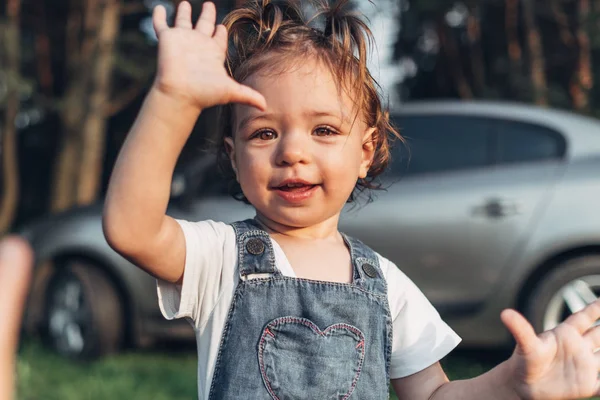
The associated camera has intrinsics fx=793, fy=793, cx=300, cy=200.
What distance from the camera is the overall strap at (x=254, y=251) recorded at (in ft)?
4.72

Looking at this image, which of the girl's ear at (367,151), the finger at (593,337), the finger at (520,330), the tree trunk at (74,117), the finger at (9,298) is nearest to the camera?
the finger at (9,298)

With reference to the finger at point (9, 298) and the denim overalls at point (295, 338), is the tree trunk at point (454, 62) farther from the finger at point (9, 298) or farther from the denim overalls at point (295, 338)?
the finger at point (9, 298)

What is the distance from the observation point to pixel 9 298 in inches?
19.2

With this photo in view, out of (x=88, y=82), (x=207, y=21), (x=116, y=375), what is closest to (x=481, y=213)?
(x=116, y=375)

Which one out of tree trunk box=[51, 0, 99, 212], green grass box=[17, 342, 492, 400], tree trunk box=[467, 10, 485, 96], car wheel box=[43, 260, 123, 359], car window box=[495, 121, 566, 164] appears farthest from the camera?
tree trunk box=[467, 10, 485, 96]

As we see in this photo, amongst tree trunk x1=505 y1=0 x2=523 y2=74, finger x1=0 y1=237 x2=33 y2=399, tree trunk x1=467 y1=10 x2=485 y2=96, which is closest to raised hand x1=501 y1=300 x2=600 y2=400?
finger x1=0 y1=237 x2=33 y2=399

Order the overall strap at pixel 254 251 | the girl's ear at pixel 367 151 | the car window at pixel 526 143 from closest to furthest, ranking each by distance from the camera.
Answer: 1. the overall strap at pixel 254 251
2. the girl's ear at pixel 367 151
3. the car window at pixel 526 143

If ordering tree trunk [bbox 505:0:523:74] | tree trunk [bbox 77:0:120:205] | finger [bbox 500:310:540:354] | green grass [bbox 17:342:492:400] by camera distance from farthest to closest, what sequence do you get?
1. tree trunk [bbox 505:0:523:74]
2. tree trunk [bbox 77:0:120:205]
3. green grass [bbox 17:342:492:400]
4. finger [bbox 500:310:540:354]

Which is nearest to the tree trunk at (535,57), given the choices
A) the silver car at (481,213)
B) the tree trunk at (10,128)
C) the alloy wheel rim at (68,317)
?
the silver car at (481,213)

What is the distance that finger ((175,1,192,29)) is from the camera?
130cm

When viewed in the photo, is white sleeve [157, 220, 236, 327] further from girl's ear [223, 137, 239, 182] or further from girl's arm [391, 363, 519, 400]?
girl's arm [391, 363, 519, 400]

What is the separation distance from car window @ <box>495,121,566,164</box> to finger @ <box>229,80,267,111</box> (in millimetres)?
3094

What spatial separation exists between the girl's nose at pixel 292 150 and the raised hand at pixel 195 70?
158 mm

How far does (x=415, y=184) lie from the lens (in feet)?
13.7
